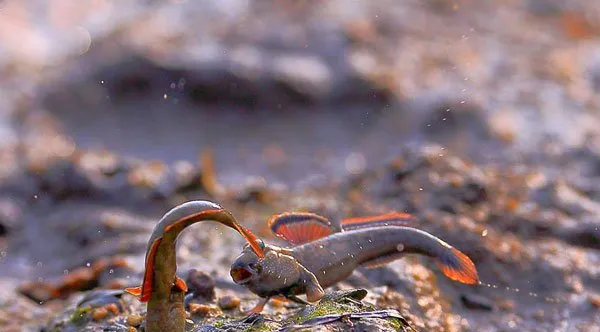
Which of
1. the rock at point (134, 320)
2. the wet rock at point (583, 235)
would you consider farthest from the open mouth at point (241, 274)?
the wet rock at point (583, 235)

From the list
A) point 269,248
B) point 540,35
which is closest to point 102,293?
point 269,248

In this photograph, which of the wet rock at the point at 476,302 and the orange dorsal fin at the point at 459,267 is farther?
the wet rock at the point at 476,302

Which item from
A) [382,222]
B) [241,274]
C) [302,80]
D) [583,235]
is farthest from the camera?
[302,80]

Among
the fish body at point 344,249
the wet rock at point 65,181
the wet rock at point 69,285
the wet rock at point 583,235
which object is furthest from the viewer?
the wet rock at point 65,181

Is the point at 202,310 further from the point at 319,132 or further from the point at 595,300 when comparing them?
the point at 319,132

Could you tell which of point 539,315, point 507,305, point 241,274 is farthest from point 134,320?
point 539,315

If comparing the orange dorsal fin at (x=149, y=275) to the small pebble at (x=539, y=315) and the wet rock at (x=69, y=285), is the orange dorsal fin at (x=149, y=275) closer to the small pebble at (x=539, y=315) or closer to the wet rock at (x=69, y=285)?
the wet rock at (x=69, y=285)

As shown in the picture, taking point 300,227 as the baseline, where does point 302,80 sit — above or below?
below
